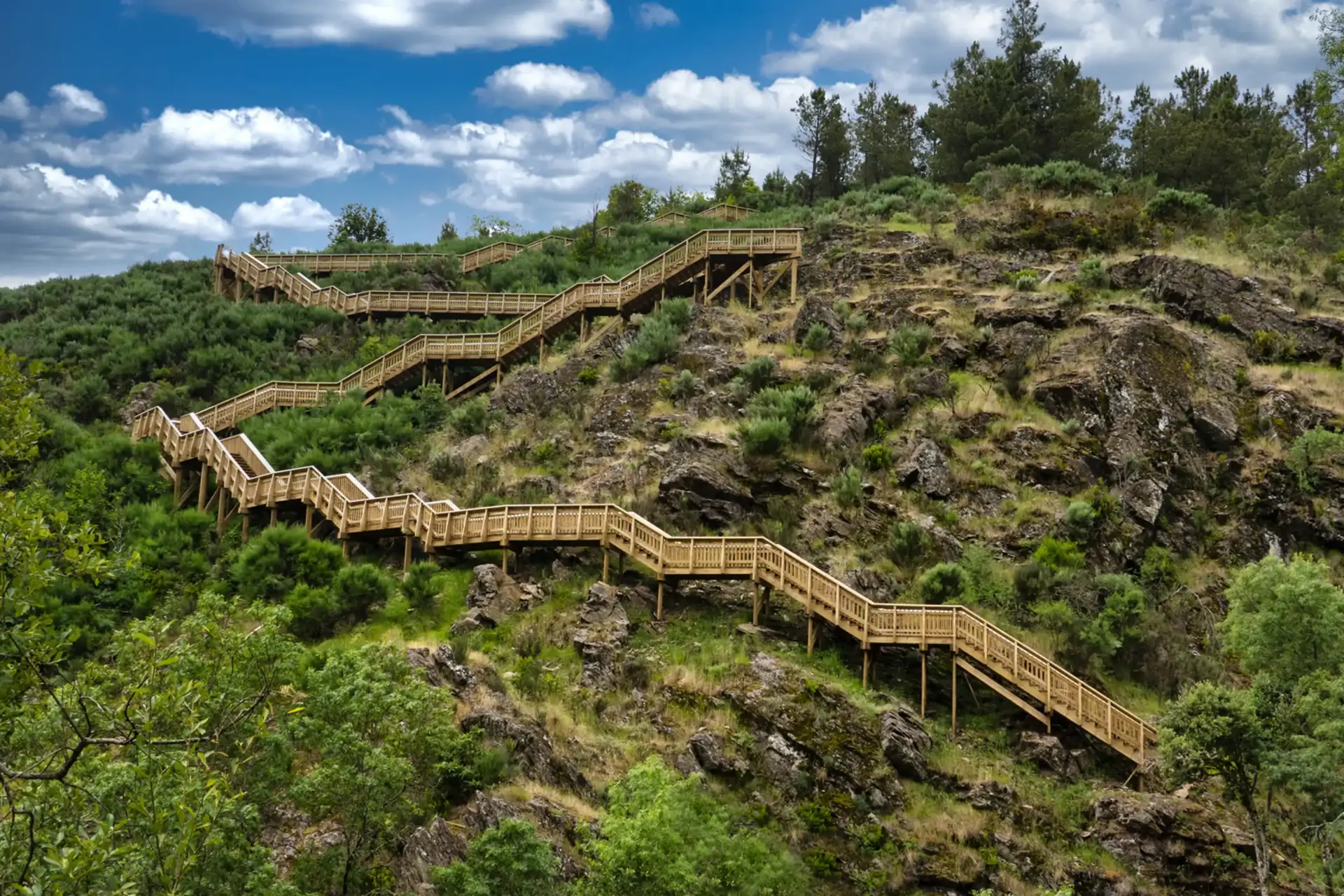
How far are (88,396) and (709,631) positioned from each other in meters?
26.3

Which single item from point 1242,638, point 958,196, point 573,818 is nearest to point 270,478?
point 573,818

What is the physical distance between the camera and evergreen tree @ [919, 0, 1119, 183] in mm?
51562

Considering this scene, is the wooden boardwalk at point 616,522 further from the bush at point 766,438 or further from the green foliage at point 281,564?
the bush at point 766,438

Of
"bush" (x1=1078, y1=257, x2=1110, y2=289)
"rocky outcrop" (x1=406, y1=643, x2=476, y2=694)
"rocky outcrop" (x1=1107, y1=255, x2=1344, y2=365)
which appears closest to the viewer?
"rocky outcrop" (x1=406, y1=643, x2=476, y2=694)

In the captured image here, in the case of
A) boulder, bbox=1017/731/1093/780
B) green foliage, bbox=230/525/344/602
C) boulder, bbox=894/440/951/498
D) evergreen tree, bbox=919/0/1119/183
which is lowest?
boulder, bbox=1017/731/1093/780

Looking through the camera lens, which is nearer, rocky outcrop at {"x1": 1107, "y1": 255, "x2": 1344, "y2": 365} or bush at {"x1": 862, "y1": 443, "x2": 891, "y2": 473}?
bush at {"x1": 862, "y1": 443, "x2": 891, "y2": 473}

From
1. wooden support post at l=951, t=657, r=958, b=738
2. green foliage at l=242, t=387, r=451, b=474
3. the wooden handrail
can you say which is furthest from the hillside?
wooden support post at l=951, t=657, r=958, b=738

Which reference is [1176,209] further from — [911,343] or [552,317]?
[552,317]

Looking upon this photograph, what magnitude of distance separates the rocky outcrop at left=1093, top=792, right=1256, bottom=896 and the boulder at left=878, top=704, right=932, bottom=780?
2957 mm

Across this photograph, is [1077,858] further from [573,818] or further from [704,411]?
[704,411]

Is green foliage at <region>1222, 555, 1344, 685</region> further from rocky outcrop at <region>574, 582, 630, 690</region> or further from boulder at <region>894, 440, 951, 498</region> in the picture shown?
rocky outcrop at <region>574, 582, 630, 690</region>

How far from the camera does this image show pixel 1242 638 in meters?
18.9

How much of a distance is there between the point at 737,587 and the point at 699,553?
1.86m

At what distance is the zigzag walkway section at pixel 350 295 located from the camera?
44.7 m
